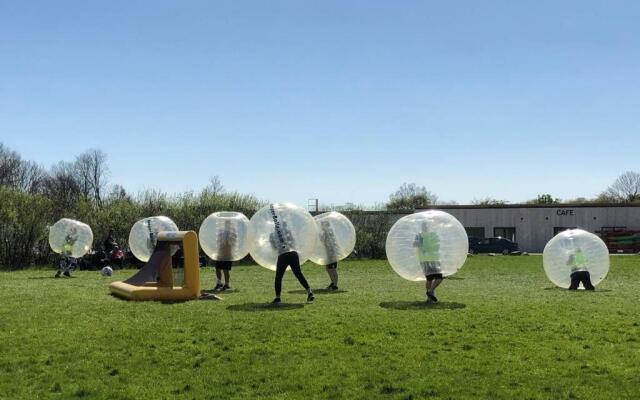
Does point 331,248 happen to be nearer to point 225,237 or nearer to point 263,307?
point 225,237

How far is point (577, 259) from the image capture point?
1689cm

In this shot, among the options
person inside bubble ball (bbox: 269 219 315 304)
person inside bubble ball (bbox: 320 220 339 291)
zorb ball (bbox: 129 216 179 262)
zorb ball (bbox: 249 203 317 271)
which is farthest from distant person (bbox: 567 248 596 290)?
zorb ball (bbox: 129 216 179 262)

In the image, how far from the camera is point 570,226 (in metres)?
Result: 53.1

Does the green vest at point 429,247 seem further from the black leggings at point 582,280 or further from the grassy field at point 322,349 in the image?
the black leggings at point 582,280

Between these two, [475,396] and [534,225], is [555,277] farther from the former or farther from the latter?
[534,225]

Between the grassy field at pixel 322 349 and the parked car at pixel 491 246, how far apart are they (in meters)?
32.6

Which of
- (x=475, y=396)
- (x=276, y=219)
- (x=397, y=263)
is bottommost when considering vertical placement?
(x=475, y=396)

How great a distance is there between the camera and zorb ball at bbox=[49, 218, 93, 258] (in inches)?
894

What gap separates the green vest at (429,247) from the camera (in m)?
13.6

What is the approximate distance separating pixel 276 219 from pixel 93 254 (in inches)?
639

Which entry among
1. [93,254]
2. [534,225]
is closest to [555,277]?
[93,254]

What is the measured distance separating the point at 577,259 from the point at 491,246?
97.8 feet

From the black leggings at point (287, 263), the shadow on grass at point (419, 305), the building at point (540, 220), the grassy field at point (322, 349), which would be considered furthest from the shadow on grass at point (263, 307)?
the building at point (540, 220)

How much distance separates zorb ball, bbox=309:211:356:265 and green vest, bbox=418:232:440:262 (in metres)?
3.88
